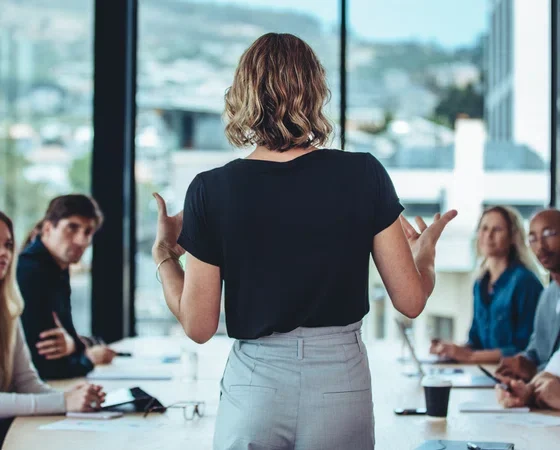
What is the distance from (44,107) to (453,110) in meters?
2.68

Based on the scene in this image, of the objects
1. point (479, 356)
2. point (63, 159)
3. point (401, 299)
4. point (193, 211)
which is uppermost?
point (63, 159)

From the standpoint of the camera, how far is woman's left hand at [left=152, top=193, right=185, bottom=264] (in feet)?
6.64

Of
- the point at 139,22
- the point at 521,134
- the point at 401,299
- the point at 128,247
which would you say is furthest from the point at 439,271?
the point at 401,299

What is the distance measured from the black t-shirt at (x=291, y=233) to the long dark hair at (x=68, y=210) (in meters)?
2.06

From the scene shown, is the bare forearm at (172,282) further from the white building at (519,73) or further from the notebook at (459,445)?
the white building at (519,73)

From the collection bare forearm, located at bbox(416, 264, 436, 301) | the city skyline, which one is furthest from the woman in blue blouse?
bare forearm, located at bbox(416, 264, 436, 301)

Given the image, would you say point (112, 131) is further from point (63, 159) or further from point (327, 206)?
point (327, 206)

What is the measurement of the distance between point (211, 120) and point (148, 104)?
393 millimetres

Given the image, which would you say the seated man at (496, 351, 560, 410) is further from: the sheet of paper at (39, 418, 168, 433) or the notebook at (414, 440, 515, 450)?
the sheet of paper at (39, 418, 168, 433)

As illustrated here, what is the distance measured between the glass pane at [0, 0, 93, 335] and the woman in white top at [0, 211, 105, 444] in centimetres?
235

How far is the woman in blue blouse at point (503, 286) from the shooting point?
4230mm

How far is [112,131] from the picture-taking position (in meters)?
5.37

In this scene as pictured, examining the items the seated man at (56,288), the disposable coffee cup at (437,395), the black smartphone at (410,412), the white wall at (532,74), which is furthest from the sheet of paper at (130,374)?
the white wall at (532,74)

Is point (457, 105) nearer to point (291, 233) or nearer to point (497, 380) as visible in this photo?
point (497, 380)
